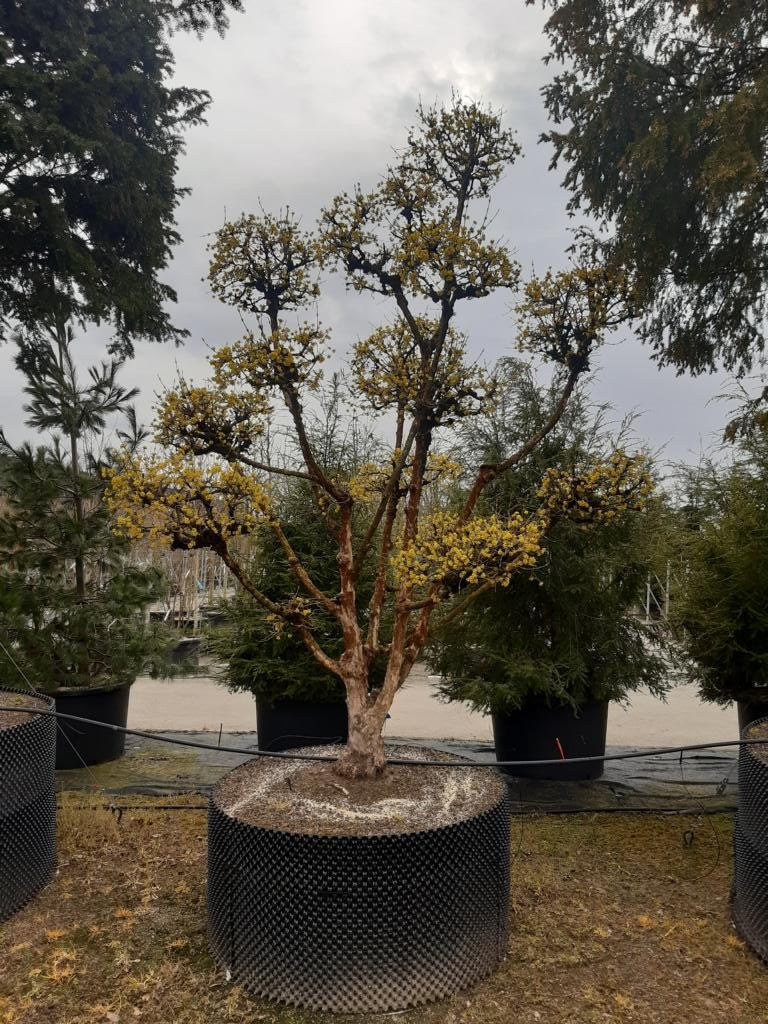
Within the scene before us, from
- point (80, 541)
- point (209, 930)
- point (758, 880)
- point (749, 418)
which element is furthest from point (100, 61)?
point (758, 880)

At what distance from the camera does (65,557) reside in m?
5.54

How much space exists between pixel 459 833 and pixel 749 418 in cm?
322

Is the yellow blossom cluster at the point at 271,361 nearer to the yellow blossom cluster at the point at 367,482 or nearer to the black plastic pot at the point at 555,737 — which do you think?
the yellow blossom cluster at the point at 367,482

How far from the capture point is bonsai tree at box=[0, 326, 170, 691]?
5410 mm

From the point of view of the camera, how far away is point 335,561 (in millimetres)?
5496

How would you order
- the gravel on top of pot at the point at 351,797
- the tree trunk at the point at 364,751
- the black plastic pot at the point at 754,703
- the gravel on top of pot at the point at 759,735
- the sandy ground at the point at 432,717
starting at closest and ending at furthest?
the gravel on top of pot at the point at 351,797 < the gravel on top of pot at the point at 759,735 < the tree trunk at the point at 364,751 < the black plastic pot at the point at 754,703 < the sandy ground at the point at 432,717

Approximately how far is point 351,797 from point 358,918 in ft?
1.86

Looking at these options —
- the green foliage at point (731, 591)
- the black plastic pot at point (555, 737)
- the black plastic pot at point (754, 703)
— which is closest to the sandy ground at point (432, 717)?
the black plastic pot at point (555, 737)

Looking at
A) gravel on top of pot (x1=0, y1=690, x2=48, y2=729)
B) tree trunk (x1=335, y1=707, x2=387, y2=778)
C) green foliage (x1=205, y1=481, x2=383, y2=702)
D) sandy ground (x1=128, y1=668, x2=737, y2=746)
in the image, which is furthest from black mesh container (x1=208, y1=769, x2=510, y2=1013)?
sandy ground (x1=128, y1=668, x2=737, y2=746)

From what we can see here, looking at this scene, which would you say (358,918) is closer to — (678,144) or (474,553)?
(474,553)

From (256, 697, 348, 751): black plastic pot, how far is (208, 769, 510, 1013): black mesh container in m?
2.82

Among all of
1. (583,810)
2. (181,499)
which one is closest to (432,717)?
(583,810)

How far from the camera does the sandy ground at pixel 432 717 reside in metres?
6.87

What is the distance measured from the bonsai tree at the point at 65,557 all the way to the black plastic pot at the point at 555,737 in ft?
9.13
